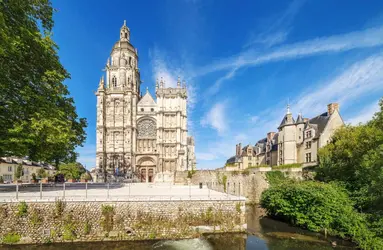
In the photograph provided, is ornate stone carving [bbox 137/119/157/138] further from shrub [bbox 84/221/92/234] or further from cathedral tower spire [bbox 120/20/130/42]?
shrub [bbox 84/221/92/234]

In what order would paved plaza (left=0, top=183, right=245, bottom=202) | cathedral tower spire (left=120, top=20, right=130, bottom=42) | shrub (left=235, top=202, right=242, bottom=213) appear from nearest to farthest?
paved plaza (left=0, top=183, right=245, bottom=202), shrub (left=235, top=202, right=242, bottom=213), cathedral tower spire (left=120, top=20, right=130, bottom=42)

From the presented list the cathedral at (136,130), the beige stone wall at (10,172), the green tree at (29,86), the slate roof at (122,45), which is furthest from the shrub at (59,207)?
the slate roof at (122,45)

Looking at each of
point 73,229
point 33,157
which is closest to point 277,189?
point 73,229

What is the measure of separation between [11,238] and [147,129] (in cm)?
3159

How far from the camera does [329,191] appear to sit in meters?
14.6

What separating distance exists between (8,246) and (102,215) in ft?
15.1

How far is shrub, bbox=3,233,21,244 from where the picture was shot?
36.2 ft

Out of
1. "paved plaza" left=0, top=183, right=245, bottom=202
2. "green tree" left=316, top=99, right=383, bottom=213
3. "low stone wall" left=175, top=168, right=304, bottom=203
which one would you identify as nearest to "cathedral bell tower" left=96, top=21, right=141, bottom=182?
"low stone wall" left=175, top=168, right=304, bottom=203

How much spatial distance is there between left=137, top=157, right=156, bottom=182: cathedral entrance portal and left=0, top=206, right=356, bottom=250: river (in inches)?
1126

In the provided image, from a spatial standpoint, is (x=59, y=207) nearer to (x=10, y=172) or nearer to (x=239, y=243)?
(x=239, y=243)

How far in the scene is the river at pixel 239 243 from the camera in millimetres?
11102

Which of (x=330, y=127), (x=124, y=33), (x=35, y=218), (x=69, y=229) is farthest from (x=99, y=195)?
(x=124, y=33)

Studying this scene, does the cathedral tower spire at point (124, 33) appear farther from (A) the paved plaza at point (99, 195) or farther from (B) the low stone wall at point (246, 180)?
(A) the paved plaza at point (99, 195)

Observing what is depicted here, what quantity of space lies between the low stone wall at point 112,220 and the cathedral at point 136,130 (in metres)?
26.4
